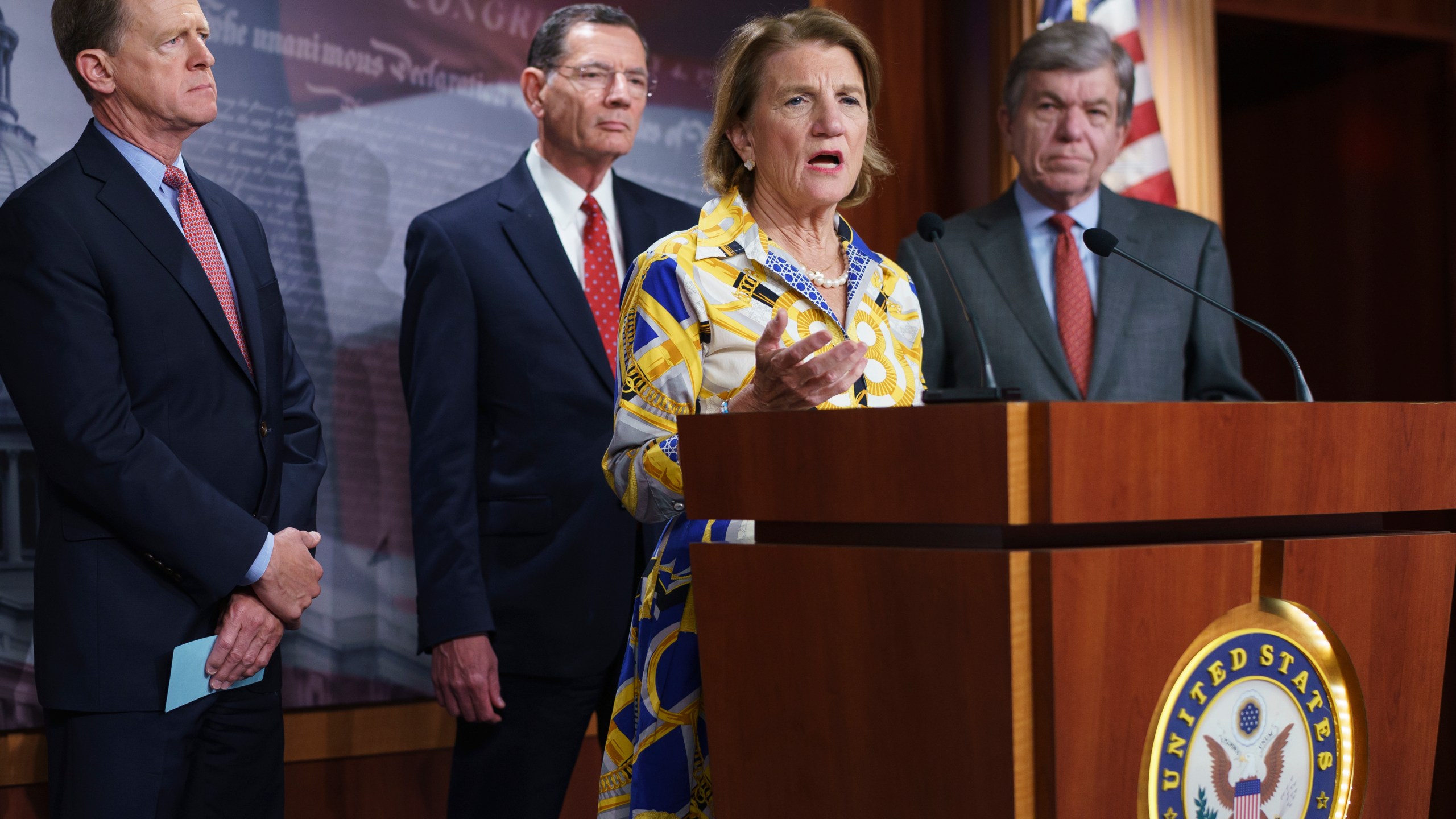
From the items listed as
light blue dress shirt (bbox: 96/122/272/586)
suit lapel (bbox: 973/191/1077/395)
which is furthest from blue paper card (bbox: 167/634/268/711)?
suit lapel (bbox: 973/191/1077/395)

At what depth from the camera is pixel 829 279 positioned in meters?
1.79

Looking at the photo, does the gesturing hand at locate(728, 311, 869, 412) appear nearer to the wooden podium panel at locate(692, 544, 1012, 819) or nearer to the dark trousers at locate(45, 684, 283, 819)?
the wooden podium panel at locate(692, 544, 1012, 819)

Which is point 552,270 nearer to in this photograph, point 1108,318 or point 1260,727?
point 1108,318

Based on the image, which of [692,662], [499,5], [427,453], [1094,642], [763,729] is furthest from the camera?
[499,5]

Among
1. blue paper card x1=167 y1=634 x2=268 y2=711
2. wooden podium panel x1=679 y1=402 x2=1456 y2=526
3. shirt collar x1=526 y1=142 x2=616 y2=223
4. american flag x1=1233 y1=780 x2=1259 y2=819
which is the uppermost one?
shirt collar x1=526 y1=142 x2=616 y2=223

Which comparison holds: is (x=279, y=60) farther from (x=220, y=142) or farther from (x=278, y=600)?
(x=278, y=600)

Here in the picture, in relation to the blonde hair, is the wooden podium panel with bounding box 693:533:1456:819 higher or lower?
lower

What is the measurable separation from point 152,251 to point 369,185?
0.93 metres

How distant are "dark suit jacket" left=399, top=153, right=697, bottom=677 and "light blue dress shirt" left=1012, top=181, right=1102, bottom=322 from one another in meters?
0.94

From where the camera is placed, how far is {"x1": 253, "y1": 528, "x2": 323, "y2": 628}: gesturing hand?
2.05m

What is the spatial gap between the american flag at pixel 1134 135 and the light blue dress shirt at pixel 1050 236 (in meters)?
0.59

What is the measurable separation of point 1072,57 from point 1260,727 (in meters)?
1.96

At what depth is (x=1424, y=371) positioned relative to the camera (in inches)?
159

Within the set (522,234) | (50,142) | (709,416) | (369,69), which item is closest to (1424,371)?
(522,234)
